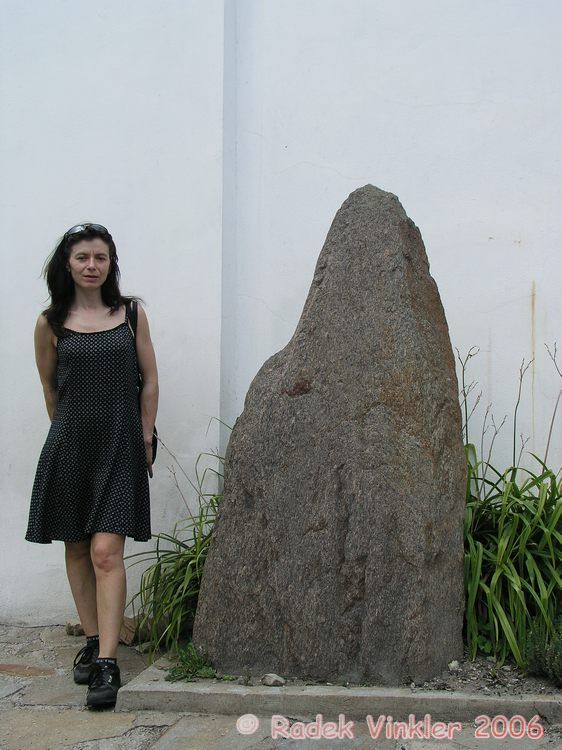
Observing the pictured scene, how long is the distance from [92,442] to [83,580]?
61cm

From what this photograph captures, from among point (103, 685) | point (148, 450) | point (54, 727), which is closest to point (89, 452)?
point (148, 450)

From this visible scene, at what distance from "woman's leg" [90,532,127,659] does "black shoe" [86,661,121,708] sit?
45 millimetres

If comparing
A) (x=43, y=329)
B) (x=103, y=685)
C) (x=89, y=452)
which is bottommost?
(x=103, y=685)

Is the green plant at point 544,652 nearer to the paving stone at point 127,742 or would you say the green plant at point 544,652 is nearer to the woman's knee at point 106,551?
the paving stone at point 127,742

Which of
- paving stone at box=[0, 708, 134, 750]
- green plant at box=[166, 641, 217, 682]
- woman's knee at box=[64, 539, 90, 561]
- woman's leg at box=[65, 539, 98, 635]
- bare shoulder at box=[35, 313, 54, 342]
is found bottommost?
paving stone at box=[0, 708, 134, 750]

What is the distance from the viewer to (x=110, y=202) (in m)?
4.33

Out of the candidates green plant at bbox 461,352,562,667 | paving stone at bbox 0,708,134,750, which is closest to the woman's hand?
paving stone at bbox 0,708,134,750

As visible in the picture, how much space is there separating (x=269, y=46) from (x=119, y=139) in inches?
36.5

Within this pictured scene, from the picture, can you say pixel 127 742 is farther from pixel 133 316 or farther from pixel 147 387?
pixel 133 316

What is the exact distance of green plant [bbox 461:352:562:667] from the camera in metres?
3.19

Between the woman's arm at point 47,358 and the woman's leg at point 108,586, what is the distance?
61 centimetres

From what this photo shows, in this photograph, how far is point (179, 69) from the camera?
14.1 feet

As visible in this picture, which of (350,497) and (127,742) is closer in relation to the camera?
(127,742)

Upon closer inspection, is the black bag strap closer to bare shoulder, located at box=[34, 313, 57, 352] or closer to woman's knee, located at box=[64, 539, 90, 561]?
bare shoulder, located at box=[34, 313, 57, 352]
